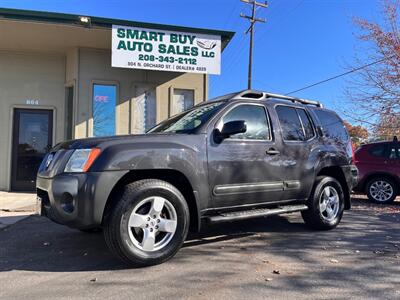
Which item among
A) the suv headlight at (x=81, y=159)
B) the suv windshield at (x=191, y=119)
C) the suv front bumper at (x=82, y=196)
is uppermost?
the suv windshield at (x=191, y=119)

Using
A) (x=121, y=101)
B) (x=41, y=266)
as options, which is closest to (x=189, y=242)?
(x=41, y=266)

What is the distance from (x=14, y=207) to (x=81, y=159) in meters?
5.16

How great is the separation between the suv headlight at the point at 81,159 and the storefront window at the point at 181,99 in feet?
25.0

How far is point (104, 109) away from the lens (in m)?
11.5

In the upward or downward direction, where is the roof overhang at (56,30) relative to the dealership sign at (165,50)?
upward

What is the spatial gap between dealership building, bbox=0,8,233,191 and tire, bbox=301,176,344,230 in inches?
204

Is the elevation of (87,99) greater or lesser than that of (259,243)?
greater

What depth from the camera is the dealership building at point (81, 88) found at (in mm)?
10773

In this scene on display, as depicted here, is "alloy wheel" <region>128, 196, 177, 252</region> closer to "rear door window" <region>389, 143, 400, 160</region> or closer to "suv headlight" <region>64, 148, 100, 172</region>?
"suv headlight" <region>64, 148, 100, 172</region>

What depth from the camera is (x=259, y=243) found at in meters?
5.69

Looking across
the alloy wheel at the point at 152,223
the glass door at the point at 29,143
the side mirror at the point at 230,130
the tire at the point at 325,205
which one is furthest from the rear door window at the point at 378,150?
the glass door at the point at 29,143

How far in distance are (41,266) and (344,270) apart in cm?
328

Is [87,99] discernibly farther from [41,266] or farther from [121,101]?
[41,266]

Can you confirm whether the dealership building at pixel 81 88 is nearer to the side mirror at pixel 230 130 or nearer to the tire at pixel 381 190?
the tire at pixel 381 190
